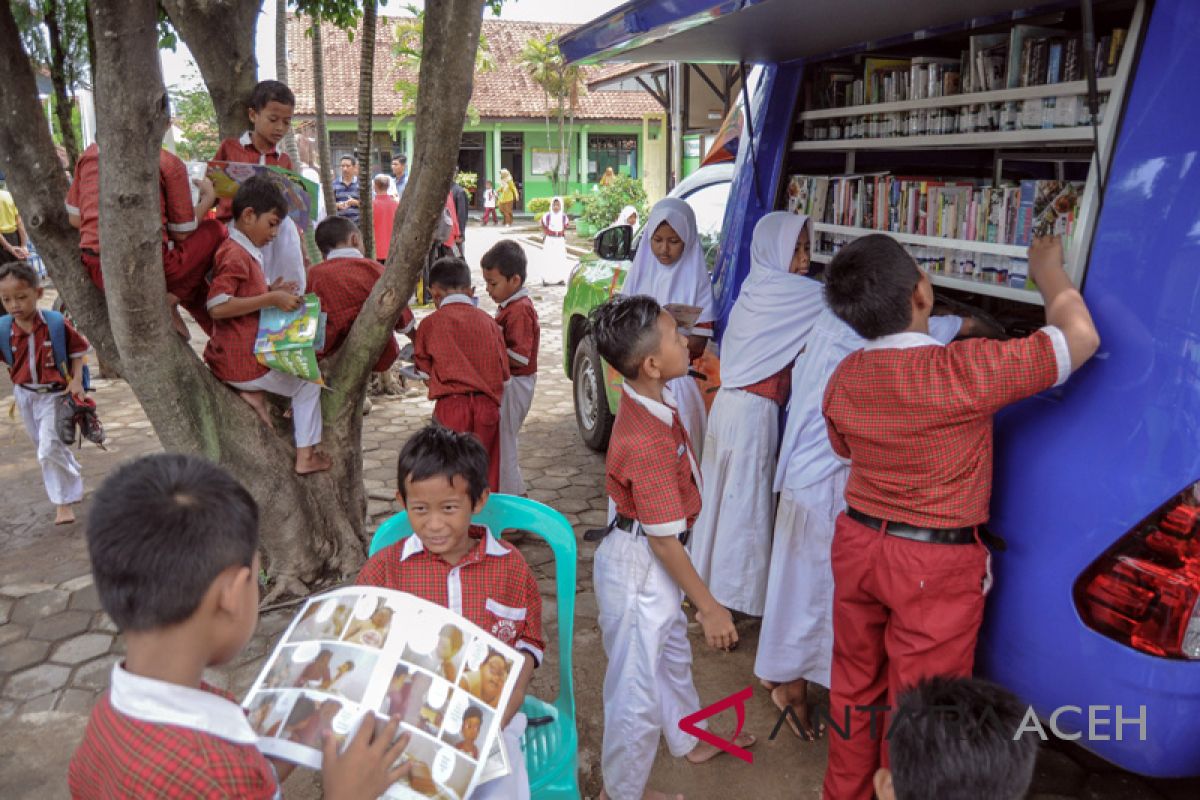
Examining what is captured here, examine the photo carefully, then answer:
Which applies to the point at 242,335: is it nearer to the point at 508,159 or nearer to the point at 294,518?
the point at 294,518

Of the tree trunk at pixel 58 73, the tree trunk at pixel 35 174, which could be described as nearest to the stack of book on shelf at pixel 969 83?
the tree trunk at pixel 35 174

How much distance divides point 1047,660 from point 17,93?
3.92 m

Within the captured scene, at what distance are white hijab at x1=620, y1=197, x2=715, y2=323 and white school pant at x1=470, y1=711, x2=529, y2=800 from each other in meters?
2.34

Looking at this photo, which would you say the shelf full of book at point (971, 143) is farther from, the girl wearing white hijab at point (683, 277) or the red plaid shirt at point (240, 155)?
the red plaid shirt at point (240, 155)

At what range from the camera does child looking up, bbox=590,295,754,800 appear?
7.39 ft

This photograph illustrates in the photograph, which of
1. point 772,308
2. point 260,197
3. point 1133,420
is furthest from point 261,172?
point 1133,420

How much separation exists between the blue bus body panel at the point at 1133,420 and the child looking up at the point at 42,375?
4652 mm

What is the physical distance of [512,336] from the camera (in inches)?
175

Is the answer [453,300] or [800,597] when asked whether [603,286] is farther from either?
[800,597]

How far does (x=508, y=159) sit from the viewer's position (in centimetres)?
3109

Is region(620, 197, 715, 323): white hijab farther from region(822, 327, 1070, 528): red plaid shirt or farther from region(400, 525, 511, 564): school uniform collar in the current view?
region(400, 525, 511, 564): school uniform collar

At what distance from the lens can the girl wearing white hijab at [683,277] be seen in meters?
3.89

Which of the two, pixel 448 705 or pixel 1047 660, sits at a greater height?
pixel 448 705

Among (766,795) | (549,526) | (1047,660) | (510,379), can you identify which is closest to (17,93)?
(510,379)
